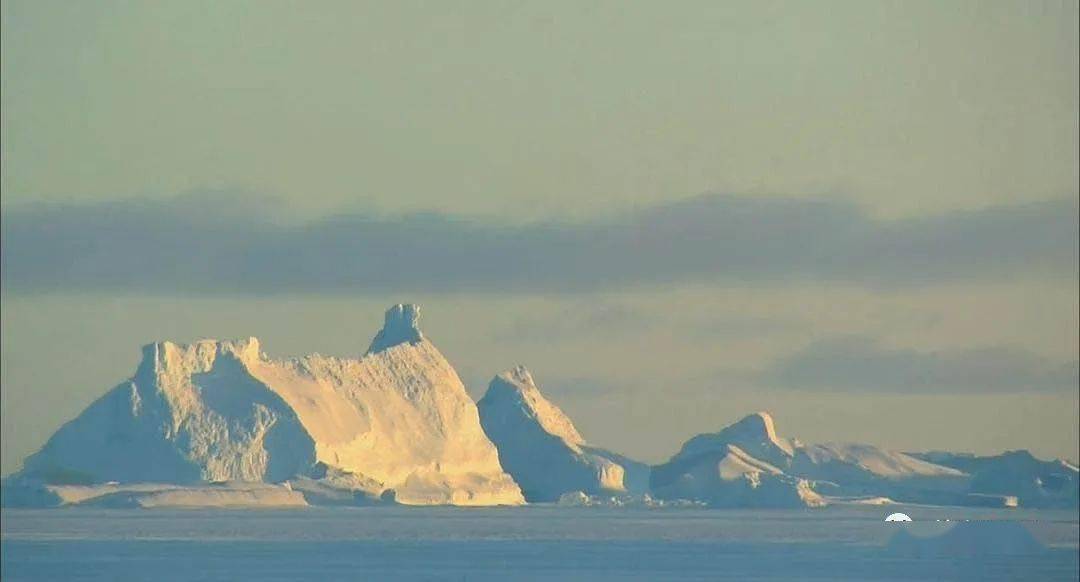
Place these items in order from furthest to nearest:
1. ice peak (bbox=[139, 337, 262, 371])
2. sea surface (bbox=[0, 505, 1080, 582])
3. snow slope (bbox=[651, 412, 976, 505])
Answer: snow slope (bbox=[651, 412, 976, 505]), ice peak (bbox=[139, 337, 262, 371]), sea surface (bbox=[0, 505, 1080, 582])

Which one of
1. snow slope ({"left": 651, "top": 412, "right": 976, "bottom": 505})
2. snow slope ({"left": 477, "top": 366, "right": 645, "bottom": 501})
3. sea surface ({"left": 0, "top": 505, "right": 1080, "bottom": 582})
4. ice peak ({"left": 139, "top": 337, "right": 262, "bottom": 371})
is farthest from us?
snow slope ({"left": 651, "top": 412, "right": 976, "bottom": 505})

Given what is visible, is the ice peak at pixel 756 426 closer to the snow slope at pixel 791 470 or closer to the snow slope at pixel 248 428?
the snow slope at pixel 791 470

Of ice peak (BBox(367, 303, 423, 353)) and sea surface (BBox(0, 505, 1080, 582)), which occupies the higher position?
ice peak (BBox(367, 303, 423, 353))

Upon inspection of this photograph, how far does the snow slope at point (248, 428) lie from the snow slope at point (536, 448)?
15.3 metres

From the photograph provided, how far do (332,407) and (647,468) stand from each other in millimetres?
49497

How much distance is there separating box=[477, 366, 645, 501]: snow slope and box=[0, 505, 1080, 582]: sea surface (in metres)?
8.90

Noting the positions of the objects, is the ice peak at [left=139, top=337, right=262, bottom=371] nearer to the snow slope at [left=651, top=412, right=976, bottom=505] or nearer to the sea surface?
the sea surface

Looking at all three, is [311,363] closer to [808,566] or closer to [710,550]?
[710,550]

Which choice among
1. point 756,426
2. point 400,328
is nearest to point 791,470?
point 756,426

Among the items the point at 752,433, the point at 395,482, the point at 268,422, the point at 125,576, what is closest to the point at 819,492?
the point at 752,433

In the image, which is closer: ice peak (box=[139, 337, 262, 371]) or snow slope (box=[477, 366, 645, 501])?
ice peak (box=[139, 337, 262, 371])

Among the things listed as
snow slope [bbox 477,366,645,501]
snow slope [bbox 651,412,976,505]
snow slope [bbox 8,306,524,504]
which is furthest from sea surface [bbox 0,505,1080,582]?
snow slope [bbox 651,412,976,505]

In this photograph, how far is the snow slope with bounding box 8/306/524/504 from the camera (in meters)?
117

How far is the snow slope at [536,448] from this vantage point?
147000 mm
